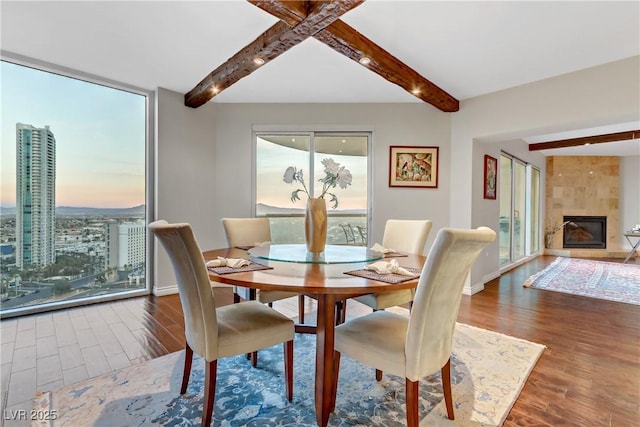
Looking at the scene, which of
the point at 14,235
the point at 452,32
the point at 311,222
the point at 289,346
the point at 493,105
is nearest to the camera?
the point at 289,346

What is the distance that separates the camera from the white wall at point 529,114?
9.47ft

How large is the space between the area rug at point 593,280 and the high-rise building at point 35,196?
5.86 meters

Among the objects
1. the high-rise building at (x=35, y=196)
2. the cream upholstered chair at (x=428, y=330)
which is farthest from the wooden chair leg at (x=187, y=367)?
the high-rise building at (x=35, y=196)

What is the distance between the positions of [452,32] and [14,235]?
14.0ft

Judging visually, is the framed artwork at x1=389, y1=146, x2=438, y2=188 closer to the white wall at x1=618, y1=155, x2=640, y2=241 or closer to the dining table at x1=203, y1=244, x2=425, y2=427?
the dining table at x1=203, y1=244, x2=425, y2=427

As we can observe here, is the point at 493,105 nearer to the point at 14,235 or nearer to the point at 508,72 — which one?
the point at 508,72

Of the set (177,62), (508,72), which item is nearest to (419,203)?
(508,72)

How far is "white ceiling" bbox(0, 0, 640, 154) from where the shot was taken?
2205 millimetres

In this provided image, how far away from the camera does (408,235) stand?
8.93 feet

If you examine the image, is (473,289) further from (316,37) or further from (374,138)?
(316,37)

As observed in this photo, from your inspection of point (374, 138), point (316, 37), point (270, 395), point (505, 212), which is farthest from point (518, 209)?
point (270, 395)

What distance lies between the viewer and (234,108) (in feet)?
13.9

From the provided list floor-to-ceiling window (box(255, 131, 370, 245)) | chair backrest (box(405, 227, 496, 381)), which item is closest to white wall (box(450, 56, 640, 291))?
floor-to-ceiling window (box(255, 131, 370, 245))

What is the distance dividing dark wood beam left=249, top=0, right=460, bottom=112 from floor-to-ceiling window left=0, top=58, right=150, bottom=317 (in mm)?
2558
